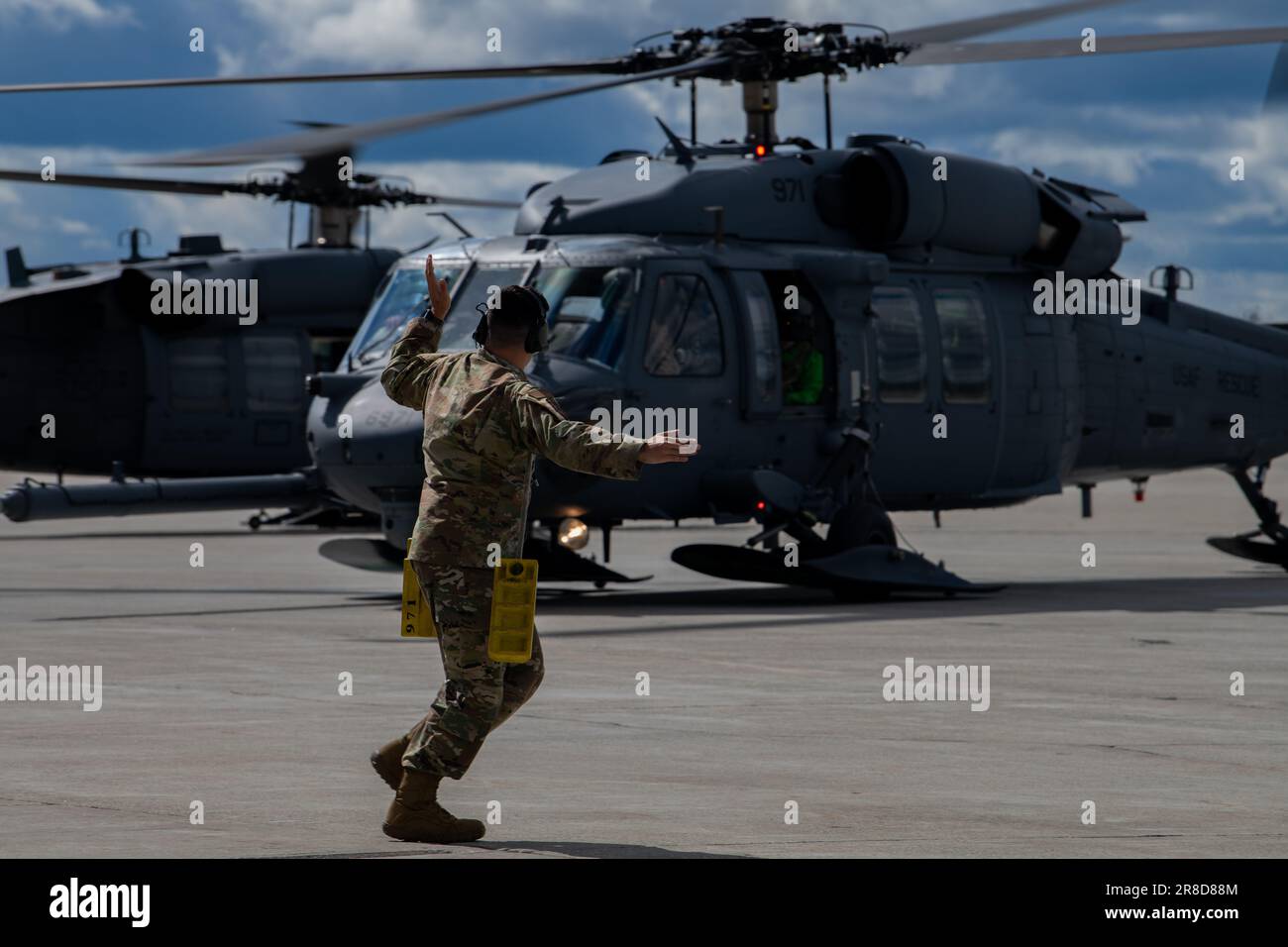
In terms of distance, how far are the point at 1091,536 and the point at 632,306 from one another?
48.1 ft

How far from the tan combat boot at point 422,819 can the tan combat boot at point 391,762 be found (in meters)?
0.26

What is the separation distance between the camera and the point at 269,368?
26.9 m

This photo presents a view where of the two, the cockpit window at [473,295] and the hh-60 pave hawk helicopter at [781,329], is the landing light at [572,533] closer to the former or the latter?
the hh-60 pave hawk helicopter at [781,329]

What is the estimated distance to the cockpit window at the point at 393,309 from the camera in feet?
52.1

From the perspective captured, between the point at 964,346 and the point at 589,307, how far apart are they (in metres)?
3.61

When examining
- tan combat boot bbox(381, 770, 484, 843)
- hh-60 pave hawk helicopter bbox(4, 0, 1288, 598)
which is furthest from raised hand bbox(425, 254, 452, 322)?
hh-60 pave hawk helicopter bbox(4, 0, 1288, 598)

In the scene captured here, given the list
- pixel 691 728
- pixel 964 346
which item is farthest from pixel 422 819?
pixel 964 346

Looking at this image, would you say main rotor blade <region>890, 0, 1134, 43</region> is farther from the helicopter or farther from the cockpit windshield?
the helicopter

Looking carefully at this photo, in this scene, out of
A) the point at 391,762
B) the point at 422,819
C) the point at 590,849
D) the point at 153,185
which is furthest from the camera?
the point at 153,185

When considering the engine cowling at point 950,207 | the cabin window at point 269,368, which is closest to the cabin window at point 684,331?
the engine cowling at point 950,207

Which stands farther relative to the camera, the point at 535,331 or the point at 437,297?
the point at 437,297

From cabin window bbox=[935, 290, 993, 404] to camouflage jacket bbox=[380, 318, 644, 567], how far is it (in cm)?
1079

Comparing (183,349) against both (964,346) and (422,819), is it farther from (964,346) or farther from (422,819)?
(422,819)
